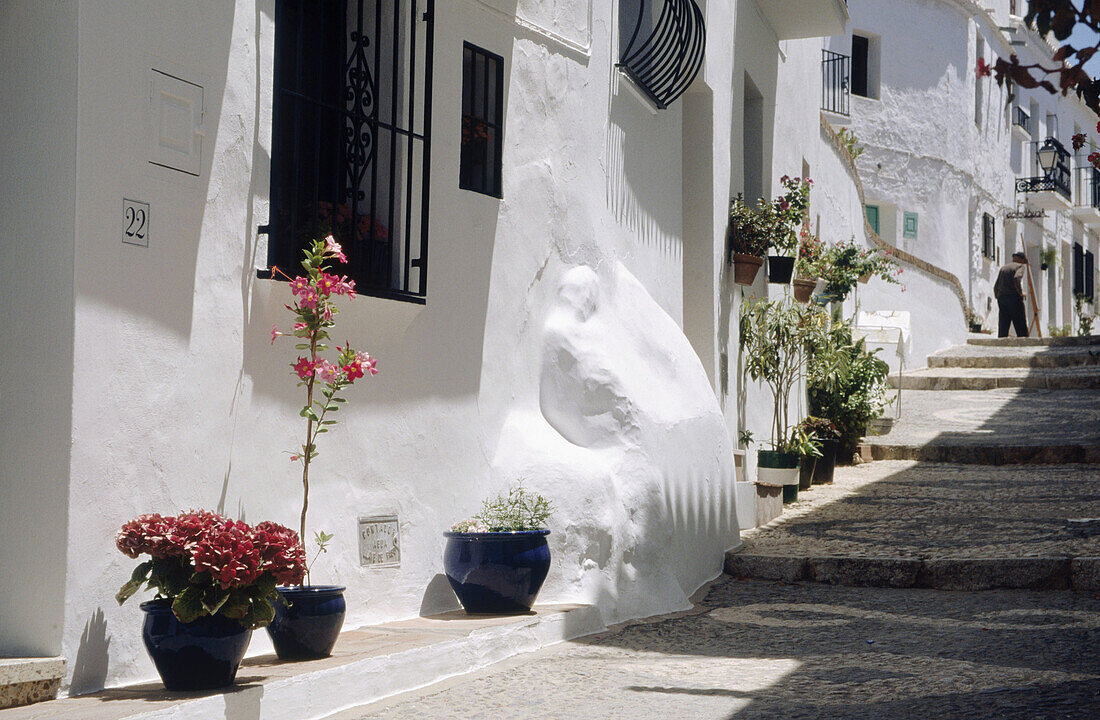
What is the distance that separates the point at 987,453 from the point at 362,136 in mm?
9044

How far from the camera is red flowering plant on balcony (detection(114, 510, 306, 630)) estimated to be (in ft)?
12.1

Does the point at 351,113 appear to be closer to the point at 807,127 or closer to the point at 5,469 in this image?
the point at 5,469

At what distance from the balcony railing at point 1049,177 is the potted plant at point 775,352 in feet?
66.9

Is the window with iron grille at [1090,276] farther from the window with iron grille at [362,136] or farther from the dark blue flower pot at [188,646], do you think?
the dark blue flower pot at [188,646]

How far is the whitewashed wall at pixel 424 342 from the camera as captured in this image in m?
3.90

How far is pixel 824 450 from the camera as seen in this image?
1102cm

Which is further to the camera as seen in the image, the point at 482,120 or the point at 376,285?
the point at 482,120

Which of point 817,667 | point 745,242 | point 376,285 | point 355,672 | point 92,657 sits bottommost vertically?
point 817,667

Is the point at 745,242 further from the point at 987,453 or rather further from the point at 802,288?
the point at 987,453

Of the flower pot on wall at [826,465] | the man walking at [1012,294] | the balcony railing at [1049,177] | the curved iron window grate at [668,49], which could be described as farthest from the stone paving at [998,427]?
the balcony railing at [1049,177]

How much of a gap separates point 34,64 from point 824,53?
2088 centimetres

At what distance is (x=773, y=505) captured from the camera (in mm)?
9266

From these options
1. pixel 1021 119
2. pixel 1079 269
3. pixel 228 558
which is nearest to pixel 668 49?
pixel 228 558

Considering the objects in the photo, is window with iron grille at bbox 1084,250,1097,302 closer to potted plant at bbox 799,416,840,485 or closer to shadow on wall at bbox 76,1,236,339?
potted plant at bbox 799,416,840,485
